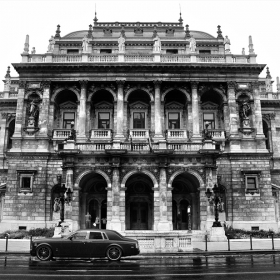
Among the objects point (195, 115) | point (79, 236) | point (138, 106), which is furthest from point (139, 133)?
point (79, 236)

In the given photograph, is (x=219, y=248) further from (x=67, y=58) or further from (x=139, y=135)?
(x=67, y=58)

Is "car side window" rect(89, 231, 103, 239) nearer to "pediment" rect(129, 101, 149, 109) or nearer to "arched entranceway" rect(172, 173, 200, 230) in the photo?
"arched entranceway" rect(172, 173, 200, 230)

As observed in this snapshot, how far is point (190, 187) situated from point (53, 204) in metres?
13.9

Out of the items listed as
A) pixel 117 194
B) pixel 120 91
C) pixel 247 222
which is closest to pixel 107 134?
pixel 120 91

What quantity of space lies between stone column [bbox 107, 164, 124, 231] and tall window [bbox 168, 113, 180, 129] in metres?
10.8

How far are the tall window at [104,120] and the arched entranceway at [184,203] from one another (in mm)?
10050

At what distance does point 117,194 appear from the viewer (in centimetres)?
3000

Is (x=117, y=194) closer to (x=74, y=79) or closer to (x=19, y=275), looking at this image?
(x=74, y=79)

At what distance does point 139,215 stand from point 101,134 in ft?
30.5

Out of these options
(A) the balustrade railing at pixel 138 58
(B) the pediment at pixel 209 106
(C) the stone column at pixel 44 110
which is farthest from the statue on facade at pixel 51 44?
(B) the pediment at pixel 209 106

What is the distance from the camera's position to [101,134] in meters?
36.9

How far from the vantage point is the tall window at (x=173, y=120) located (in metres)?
38.9

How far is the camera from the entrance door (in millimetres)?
35031

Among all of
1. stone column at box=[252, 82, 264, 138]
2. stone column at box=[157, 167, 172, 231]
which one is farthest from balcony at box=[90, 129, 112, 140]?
stone column at box=[252, 82, 264, 138]
